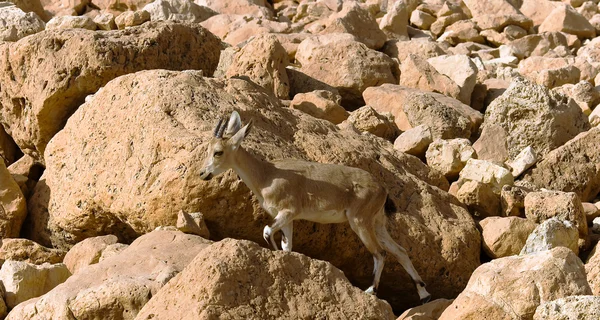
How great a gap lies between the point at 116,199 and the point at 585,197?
22.1ft

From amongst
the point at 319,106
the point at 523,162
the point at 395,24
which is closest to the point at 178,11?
the point at 395,24

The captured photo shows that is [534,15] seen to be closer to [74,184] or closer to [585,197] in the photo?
[585,197]

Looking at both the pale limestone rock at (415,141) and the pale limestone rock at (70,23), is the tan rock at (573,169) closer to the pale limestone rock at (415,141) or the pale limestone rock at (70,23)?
the pale limestone rock at (415,141)

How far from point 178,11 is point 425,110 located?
323 inches

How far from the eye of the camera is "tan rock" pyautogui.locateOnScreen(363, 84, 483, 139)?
1449 cm

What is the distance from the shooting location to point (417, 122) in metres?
14.6

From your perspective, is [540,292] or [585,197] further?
[585,197]

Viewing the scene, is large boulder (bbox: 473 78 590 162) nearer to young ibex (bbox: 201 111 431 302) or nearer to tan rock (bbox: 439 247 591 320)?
young ibex (bbox: 201 111 431 302)

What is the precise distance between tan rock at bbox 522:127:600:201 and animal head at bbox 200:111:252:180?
5.09 meters

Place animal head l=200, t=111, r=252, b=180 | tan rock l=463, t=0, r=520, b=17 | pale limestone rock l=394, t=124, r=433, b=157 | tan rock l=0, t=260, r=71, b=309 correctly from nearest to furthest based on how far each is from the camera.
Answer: tan rock l=0, t=260, r=71, b=309 < animal head l=200, t=111, r=252, b=180 < pale limestone rock l=394, t=124, r=433, b=157 < tan rock l=463, t=0, r=520, b=17

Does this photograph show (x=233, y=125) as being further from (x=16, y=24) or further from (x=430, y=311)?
(x=16, y=24)

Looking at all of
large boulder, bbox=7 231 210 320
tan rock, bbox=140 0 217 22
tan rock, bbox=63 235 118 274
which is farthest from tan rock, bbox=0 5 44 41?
large boulder, bbox=7 231 210 320

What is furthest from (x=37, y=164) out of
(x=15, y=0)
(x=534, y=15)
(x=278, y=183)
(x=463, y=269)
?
(x=534, y=15)

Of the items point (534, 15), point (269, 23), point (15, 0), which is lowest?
point (534, 15)
